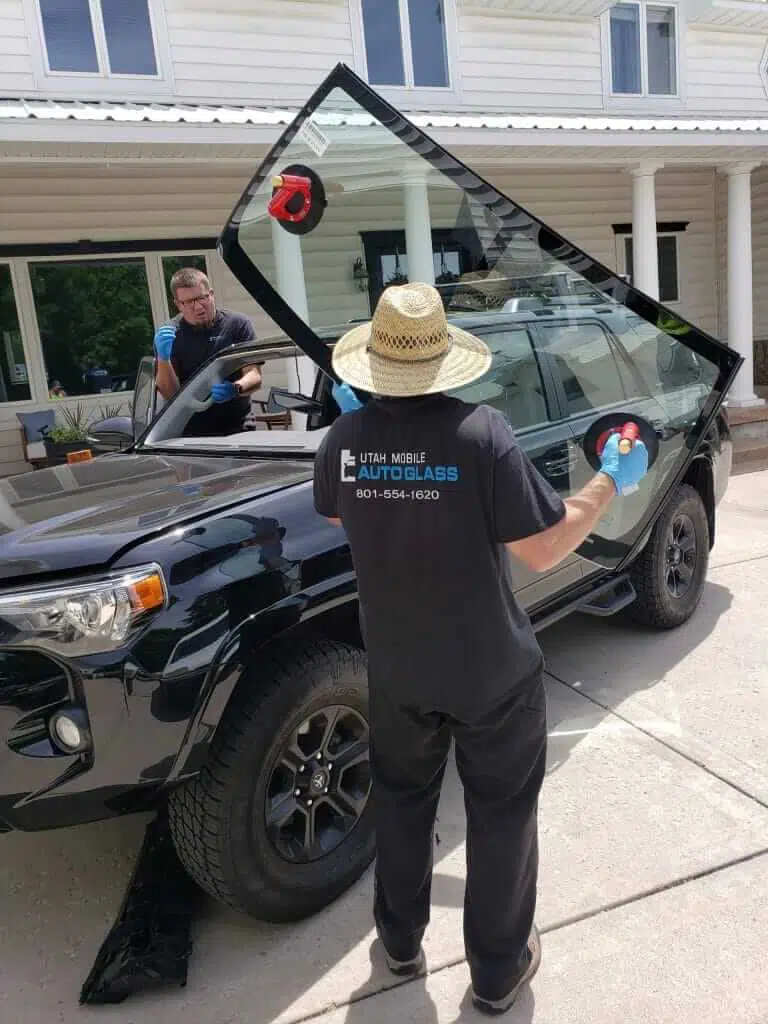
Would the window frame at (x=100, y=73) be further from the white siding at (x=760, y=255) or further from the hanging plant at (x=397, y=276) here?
the white siding at (x=760, y=255)

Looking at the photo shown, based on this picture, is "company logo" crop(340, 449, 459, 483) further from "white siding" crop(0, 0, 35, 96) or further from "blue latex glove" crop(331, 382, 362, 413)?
"white siding" crop(0, 0, 35, 96)

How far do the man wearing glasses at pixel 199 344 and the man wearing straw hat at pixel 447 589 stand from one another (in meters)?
1.96

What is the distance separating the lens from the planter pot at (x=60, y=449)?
7.65 m

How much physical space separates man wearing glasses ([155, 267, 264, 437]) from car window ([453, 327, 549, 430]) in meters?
1.36

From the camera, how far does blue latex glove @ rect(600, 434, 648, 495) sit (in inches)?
74.5

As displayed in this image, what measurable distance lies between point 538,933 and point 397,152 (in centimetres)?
228

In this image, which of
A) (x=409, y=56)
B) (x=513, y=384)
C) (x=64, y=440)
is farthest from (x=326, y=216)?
(x=409, y=56)

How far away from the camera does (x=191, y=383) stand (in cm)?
377

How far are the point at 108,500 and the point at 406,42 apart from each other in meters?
7.92

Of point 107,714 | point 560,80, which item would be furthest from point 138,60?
point 107,714

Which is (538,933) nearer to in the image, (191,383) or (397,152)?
(397,152)

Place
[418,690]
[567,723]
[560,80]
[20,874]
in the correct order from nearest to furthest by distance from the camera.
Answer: [418,690] < [20,874] < [567,723] < [560,80]

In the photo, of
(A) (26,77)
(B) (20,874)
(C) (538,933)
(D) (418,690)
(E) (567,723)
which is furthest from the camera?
(A) (26,77)

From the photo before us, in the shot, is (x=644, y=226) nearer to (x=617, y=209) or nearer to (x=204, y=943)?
(x=617, y=209)
